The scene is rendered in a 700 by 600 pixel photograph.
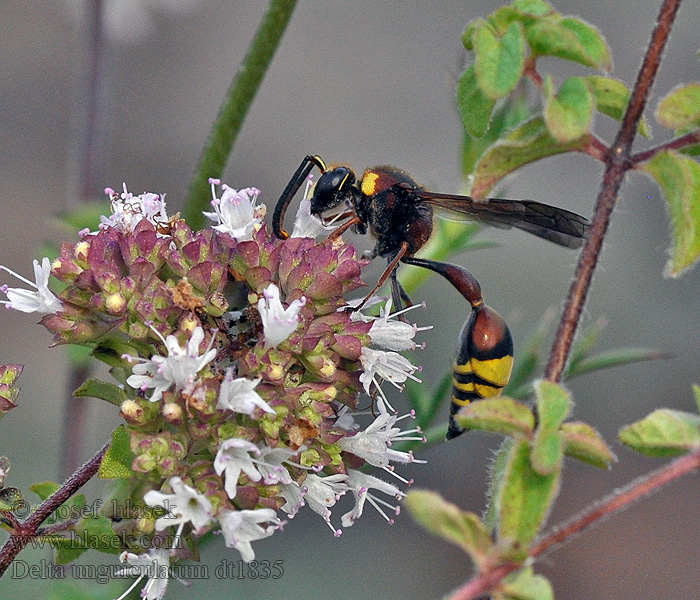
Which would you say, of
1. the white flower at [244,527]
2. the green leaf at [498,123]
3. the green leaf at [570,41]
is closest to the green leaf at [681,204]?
the green leaf at [570,41]

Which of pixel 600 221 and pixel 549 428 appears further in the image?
pixel 600 221

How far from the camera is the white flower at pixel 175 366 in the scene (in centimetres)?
154

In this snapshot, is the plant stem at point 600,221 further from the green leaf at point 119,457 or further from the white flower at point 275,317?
the green leaf at point 119,457

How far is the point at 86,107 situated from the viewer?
11.7 feet

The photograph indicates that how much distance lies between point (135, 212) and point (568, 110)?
103cm

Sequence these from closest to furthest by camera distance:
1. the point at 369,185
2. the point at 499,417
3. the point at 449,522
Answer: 1. the point at 449,522
2. the point at 499,417
3. the point at 369,185

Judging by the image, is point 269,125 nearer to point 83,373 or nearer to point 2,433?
point 2,433

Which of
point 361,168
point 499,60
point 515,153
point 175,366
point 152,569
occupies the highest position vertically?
point 361,168

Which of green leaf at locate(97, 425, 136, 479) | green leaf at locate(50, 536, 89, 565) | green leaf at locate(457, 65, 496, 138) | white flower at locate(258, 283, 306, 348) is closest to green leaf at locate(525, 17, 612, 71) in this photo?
green leaf at locate(457, 65, 496, 138)

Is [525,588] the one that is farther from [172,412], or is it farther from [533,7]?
[533,7]

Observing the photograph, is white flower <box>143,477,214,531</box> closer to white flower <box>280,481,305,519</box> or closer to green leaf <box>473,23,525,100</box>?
white flower <box>280,481,305,519</box>

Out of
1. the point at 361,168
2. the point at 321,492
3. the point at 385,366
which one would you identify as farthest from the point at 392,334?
the point at 361,168

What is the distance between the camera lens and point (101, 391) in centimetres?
170

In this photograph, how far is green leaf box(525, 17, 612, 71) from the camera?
1271 millimetres
